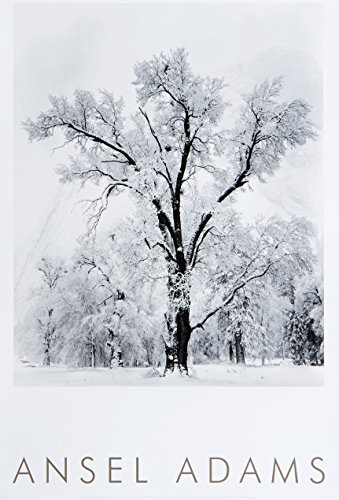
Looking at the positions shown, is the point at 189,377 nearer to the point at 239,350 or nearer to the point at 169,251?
the point at 239,350

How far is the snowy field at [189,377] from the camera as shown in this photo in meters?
2.71

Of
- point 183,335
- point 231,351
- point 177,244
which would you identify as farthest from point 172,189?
point 231,351

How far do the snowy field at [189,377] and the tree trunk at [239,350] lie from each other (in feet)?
0.09

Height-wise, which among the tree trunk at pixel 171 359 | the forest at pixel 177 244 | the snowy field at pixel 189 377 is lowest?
the snowy field at pixel 189 377

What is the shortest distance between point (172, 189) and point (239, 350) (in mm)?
718

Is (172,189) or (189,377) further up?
(172,189)

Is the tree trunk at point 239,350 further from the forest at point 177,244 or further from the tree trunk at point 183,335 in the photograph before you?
the tree trunk at point 183,335

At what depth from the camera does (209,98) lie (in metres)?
2.79

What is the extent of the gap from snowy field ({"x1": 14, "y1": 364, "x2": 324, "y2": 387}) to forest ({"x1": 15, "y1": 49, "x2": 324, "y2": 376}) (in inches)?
1.2

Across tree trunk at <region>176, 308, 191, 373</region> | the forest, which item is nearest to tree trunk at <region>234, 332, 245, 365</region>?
the forest

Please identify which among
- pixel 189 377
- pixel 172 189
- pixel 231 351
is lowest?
pixel 189 377

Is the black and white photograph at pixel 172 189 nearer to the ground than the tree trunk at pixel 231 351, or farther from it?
farther from it

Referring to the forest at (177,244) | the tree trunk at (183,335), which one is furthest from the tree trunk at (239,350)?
the tree trunk at (183,335)

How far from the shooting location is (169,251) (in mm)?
2787
